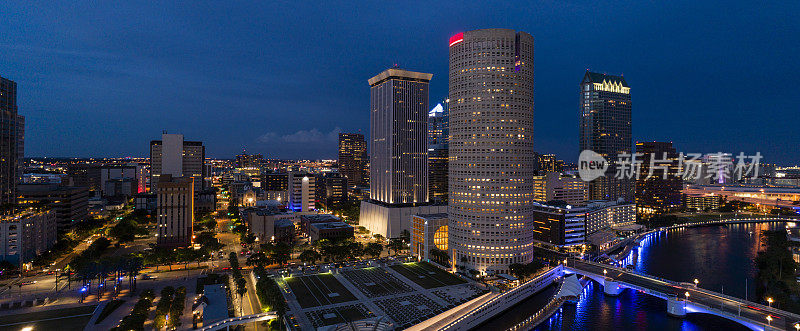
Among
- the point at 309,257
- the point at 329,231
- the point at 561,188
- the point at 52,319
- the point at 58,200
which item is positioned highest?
the point at 561,188

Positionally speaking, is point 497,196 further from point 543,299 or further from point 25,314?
point 25,314

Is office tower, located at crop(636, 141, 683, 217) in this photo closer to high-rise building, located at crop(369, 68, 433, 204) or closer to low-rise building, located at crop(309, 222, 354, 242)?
high-rise building, located at crop(369, 68, 433, 204)

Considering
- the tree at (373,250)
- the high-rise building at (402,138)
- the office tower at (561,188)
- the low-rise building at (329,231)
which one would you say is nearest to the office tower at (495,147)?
the tree at (373,250)

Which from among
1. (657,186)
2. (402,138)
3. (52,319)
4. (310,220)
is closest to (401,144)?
(402,138)

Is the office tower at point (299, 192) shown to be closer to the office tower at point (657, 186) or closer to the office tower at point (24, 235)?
the office tower at point (24, 235)

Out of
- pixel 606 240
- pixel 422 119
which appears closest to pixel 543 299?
pixel 606 240

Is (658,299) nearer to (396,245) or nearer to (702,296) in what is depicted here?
(702,296)
